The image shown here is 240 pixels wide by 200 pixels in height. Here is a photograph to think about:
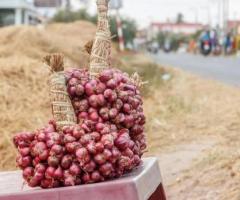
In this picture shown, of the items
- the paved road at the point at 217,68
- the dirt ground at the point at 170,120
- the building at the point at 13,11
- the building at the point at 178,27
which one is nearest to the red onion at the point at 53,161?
the dirt ground at the point at 170,120

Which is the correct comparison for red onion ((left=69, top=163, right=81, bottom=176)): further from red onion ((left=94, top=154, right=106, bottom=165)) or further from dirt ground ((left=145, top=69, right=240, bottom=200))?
dirt ground ((left=145, top=69, right=240, bottom=200))

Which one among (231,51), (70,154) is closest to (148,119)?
(70,154)

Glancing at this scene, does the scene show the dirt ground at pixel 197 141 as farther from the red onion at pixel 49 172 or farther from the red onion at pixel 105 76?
the red onion at pixel 49 172

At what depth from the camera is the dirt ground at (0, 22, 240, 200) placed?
621 cm

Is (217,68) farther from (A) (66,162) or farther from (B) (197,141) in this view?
(A) (66,162)

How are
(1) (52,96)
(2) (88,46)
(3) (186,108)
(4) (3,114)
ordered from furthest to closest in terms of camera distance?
(3) (186,108)
(4) (3,114)
(2) (88,46)
(1) (52,96)

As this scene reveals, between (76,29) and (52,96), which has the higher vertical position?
(52,96)

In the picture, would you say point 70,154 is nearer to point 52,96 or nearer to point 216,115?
point 52,96

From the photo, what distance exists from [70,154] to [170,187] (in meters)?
2.90

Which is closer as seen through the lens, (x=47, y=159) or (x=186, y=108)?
(x=47, y=159)

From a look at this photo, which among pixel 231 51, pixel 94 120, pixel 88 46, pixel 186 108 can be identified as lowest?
pixel 231 51

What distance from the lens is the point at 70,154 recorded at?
11.8 ft

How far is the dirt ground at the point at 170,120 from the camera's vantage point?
6215 mm

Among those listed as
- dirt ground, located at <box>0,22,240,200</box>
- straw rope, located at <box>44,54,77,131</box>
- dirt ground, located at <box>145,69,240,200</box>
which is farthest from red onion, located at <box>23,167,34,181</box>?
dirt ground, located at <box>145,69,240,200</box>
